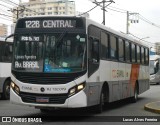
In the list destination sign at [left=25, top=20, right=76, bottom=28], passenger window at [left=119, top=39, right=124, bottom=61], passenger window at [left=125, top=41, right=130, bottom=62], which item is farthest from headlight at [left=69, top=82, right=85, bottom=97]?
passenger window at [left=125, top=41, right=130, bottom=62]

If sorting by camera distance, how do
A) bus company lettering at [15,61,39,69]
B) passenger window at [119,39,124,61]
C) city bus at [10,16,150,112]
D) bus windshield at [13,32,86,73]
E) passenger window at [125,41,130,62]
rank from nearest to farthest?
city bus at [10,16,150,112], bus windshield at [13,32,86,73], bus company lettering at [15,61,39,69], passenger window at [119,39,124,61], passenger window at [125,41,130,62]

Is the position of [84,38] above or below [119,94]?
above

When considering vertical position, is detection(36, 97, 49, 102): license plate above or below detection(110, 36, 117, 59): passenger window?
below

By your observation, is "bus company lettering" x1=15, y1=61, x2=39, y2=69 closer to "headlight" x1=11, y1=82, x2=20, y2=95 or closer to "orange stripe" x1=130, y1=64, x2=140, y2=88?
"headlight" x1=11, y1=82, x2=20, y2=95

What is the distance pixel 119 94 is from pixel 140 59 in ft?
17.7

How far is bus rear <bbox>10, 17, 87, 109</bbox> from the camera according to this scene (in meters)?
13.2

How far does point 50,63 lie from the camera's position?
13453 mm

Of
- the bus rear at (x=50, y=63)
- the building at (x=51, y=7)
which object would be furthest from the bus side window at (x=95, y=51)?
the building at (x=51, y=7)

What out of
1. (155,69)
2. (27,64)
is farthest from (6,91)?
(155,69)

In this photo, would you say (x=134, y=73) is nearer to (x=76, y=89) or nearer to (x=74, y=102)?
(x=76, y=89)

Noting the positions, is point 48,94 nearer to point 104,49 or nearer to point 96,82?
point 96,82

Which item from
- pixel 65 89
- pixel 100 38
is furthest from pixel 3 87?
pixel 65 89

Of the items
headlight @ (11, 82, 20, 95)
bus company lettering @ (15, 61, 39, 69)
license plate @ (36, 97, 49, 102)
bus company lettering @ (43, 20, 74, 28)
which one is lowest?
license plate @ (36, 97, 49, 102)

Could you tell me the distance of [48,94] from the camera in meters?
13.3
